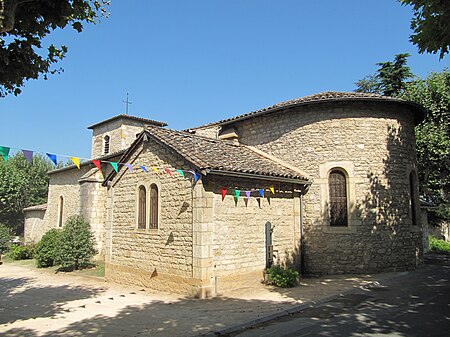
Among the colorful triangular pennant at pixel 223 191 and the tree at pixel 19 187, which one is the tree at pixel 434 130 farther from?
the tree at pixel 19 187

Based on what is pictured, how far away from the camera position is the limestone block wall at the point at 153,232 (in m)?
9.69

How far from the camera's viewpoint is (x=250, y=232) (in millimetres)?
10539

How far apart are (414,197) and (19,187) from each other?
37789mm

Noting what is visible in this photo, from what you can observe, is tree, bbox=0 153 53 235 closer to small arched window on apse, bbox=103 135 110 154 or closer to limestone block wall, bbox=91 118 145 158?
limestone block wall, bbox=91 118 145 158

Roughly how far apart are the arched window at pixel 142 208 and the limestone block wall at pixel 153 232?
0.16 m

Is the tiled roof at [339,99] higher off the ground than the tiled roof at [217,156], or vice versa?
the tiled roof at [339,99]

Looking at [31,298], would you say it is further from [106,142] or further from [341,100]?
[106,142]

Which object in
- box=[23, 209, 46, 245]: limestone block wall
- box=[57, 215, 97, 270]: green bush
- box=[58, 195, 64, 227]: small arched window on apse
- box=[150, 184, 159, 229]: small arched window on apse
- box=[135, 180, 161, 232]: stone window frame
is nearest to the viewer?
box=[135, 180, 161, 232]: stone window frame

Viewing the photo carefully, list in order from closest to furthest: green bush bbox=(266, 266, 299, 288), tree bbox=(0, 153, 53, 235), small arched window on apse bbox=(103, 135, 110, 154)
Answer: green bush bbox=(266, 266, 299, 288) < small arched window on apse bbox=(103, 135, 110, 154) < tree bbox=(0, 153, 53, 235)

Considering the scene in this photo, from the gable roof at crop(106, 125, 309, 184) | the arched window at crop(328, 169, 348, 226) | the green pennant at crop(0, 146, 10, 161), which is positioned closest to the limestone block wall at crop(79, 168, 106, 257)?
the gable roof at crop(106, 125, 309, 184)

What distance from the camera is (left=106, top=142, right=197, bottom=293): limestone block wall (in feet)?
31.8

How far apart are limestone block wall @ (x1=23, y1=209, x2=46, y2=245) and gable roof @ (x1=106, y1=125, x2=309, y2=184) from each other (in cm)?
1808

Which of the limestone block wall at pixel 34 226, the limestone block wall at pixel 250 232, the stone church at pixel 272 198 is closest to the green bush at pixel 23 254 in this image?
the limestone block wall at pixel 34 226

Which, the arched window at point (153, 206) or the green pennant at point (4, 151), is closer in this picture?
the green pennant at point (4, 151)
